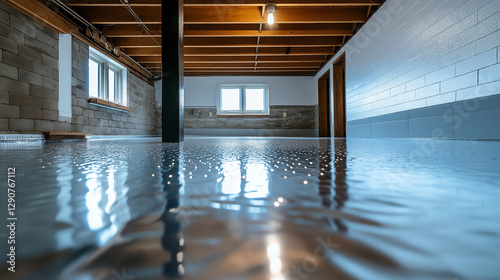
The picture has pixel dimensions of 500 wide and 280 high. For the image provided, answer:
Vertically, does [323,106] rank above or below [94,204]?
above

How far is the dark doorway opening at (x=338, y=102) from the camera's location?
6.49 meters

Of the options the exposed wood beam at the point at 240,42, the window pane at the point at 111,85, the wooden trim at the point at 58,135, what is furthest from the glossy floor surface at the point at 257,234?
the window pane at the point at 111,85

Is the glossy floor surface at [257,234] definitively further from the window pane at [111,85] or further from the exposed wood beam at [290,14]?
the window pane at [111,85]

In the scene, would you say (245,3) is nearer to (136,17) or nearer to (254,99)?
(136,17)

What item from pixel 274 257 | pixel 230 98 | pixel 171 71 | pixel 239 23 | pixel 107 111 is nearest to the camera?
pixel 274 257

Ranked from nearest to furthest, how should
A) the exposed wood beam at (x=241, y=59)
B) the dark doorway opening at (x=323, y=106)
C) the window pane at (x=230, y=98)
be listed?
the exposed wood beam at (x=241, y=59) < the dark doorway opening at (x=323, y=106) < the window pane at (x=230, y=98)

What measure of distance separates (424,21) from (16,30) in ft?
16.8

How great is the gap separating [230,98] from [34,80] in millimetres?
6066

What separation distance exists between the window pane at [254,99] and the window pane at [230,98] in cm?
32

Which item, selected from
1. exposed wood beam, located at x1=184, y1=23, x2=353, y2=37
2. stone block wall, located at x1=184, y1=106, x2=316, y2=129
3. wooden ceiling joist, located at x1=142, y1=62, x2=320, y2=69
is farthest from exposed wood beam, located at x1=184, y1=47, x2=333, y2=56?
stone block wall, located at x1=184, y1=106, x2=316, y2=129

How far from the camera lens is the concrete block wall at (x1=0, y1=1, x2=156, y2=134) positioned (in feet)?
10.2

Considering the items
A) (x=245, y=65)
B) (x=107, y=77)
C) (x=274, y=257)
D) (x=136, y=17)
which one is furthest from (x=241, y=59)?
(x=274, y=257)

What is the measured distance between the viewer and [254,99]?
9109 millimetres

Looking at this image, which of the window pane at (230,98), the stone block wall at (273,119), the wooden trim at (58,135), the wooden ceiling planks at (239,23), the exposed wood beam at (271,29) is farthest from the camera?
the window pane at (230,98)
